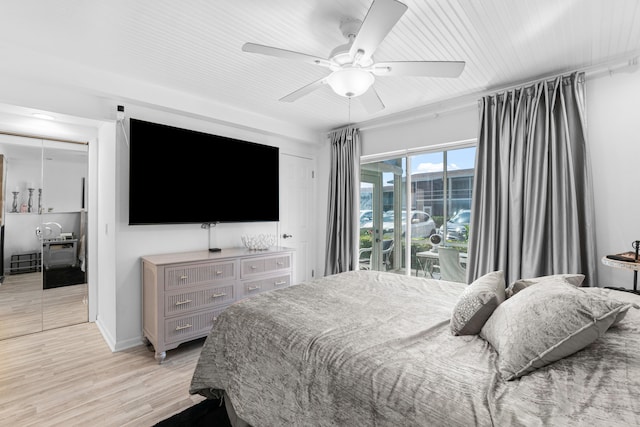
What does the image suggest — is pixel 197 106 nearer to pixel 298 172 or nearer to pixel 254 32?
pixel 254 32

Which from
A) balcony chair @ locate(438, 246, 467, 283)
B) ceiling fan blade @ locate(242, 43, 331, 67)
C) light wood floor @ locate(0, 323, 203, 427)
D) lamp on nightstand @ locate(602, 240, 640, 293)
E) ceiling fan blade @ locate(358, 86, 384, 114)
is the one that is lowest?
light wood floor @ locate(0, 323, 203, 427)

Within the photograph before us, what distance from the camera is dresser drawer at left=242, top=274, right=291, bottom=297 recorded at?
3191mm

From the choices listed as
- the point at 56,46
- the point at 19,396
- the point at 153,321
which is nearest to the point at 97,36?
the point at 56,46

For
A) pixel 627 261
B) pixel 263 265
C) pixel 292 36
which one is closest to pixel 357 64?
pixel 292 36

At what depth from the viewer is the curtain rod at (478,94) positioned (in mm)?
2396

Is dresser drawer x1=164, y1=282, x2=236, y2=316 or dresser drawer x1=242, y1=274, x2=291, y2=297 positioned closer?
dresser drawer x1=164, y1=282, x2=236, y2=316

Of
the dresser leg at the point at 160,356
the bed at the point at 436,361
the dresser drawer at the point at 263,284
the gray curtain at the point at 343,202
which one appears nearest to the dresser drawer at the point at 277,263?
the dresser drawer at the point at 263,284

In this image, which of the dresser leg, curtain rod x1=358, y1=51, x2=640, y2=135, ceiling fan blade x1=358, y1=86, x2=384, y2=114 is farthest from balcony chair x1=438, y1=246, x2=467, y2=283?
the dresser leg

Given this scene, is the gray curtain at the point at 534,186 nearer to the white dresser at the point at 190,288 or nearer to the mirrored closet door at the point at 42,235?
the white dresser at the point at 190,288

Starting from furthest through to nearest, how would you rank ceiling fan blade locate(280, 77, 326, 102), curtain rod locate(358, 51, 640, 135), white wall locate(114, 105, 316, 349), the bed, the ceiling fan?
white wall locate(114, 105, 316, 349) → curtain rod locate(358, 51, 640, 135) → ceiling fan blade locate(280, 77, 326, 102) → the ceiling fan → the bed

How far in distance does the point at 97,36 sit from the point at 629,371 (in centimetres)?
323

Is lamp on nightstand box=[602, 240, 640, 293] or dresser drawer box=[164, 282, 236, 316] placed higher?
lamp on nightstand box=[602, 240, 640, 293]

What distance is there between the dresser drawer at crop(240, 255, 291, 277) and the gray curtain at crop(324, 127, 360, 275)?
0.96 meters

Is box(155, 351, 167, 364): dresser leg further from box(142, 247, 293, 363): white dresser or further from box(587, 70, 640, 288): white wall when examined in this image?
box(587, 70, 640, 288): white wall
